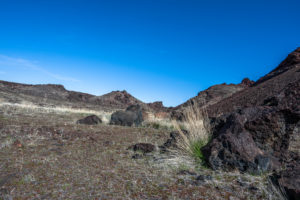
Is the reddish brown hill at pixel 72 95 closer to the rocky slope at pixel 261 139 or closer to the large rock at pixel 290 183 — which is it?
the rocky slope at pixel 261 139

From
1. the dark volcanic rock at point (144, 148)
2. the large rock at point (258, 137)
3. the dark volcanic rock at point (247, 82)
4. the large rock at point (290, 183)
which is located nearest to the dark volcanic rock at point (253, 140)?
the large rock at point (258, 137)

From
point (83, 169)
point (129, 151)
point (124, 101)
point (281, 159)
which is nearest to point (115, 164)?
point (83, 169)

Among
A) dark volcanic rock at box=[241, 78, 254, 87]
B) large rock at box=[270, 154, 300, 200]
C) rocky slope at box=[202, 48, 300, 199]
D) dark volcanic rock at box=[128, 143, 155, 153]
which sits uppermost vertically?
dark volcanic rock at box=[241, 78, 254, 87]

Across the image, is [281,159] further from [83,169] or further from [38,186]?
[38,186]

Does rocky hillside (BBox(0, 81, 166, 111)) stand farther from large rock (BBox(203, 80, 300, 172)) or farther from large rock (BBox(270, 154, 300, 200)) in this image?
large rock (BBox(270, 154, 300, 200))

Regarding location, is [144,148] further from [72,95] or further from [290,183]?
[72,95]

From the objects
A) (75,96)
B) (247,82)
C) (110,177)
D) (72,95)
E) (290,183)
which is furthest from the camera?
(72,95)

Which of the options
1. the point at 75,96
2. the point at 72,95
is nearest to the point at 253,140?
the point at 75,96

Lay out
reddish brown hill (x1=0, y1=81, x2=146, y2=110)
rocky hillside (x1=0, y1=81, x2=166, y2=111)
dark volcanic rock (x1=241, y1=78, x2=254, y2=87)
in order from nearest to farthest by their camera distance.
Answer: dark volcanic rock (x1=241, y1=78, x2=254, y2=87), rocky hillside (x1=0, y1=81, x2=166, y2=111), reddish brown hill (x1=0, y1=81, x2=146, y2=110)

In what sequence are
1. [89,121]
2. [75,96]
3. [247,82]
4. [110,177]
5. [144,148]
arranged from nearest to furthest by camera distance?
[110,177], [144,148], [89,121], [247,82], [75,96]

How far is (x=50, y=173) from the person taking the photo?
11.1 feet

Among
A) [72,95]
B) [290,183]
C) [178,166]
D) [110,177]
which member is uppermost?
[72,95]

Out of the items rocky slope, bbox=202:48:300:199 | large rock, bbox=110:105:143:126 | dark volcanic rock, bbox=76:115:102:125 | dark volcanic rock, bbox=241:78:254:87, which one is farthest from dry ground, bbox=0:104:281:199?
dark volcanic rock, bbox=241:78:254:87

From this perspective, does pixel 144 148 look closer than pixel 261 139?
No
